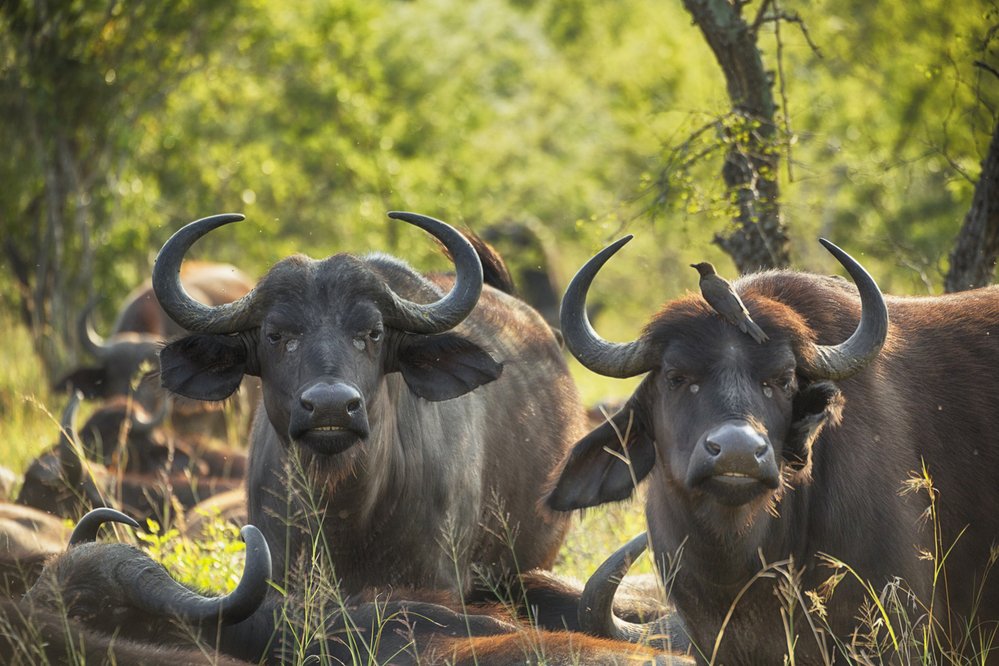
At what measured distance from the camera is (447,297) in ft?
20.6

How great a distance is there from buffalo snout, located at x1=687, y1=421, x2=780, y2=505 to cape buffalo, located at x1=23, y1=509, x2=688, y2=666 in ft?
2.17

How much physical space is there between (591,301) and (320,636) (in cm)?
2189

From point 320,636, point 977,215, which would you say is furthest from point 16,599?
point 977,215

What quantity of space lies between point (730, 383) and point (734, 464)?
14.5 inches

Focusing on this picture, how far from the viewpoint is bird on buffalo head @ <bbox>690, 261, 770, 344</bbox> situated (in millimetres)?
4699

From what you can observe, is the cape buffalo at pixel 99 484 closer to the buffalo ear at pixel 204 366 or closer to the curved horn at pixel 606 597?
the buffalo ear at pixel 204 366

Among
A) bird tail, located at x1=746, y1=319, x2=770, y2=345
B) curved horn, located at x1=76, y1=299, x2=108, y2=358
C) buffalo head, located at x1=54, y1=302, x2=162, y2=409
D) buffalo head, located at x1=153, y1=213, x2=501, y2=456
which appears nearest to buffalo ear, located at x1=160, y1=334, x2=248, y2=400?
buffalo head, located at x1=153, y1=213, x2=501, y2=456

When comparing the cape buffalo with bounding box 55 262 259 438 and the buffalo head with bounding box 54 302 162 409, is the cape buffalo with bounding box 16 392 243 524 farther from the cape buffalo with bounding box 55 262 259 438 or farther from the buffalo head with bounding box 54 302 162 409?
the buffalo head with bounding box 54 302 162 409

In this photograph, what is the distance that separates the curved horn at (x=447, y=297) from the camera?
614 cm

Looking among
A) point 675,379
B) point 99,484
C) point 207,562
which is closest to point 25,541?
point 99,484

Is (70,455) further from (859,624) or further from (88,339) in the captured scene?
(859,624)

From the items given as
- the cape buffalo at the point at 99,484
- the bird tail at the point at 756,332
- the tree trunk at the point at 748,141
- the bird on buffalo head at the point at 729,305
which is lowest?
the cape buffalo at the point at 99,484

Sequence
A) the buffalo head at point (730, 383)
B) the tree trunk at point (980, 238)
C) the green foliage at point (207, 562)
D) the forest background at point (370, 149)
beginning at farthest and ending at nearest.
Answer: the forest background at point (370, 149)
the tree trunk at point (980, 238)
the green foliage at point (207, 562)
the buffalo head at point (730, 383)

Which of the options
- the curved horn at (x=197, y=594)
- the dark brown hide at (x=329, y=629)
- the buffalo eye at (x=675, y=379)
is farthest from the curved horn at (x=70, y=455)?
the buffalo eye at (x=675, y=379)
